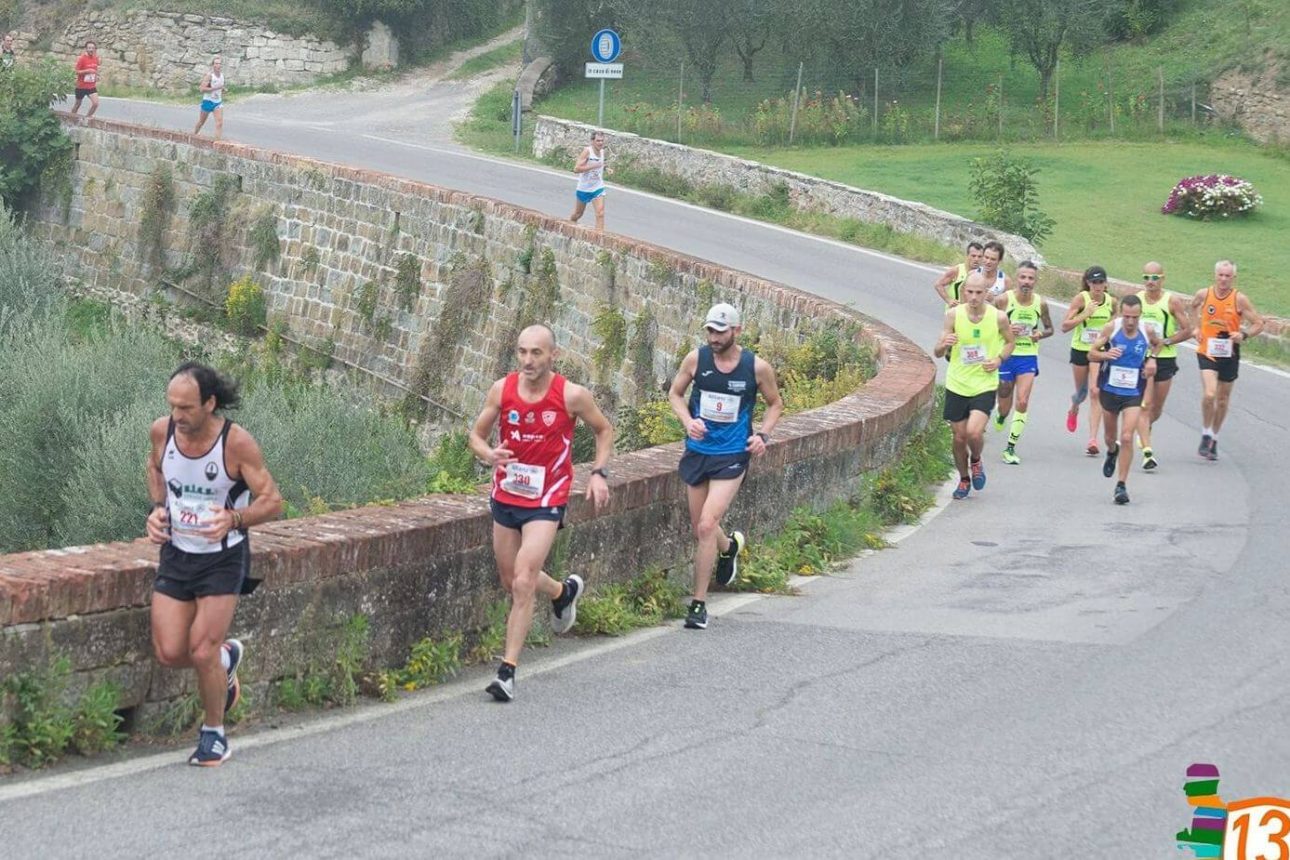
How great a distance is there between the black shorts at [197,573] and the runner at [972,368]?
325 inches

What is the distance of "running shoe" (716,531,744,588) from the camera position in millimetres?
10539

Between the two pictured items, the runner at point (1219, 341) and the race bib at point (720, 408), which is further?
the runner at point (1219, 341)

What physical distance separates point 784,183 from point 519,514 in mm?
24907

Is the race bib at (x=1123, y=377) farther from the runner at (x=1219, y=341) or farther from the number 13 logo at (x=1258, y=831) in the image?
the number 13 logo at (x=1258, y=831)

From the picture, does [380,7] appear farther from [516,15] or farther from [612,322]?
[612,322]

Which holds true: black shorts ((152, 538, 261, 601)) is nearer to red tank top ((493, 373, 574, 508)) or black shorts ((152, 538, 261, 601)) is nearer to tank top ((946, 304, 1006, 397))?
red tank top ((493, 373, 574, 508))

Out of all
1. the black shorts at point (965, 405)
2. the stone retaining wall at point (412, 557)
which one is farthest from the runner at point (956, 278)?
the black shorts at point (965, 405)

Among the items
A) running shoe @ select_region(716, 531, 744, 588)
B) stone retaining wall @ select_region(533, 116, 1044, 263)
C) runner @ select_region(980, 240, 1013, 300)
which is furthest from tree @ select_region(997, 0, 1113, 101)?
running shoe @ select_region(716, 531, 744, 588)

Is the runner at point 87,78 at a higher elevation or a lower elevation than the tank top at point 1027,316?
higher

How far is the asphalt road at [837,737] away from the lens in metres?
6.29

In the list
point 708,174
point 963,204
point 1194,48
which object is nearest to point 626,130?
point 708,174

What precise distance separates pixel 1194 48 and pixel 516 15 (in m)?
21.2

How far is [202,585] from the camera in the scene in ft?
23.0

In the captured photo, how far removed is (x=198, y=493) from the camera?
7.02 m
